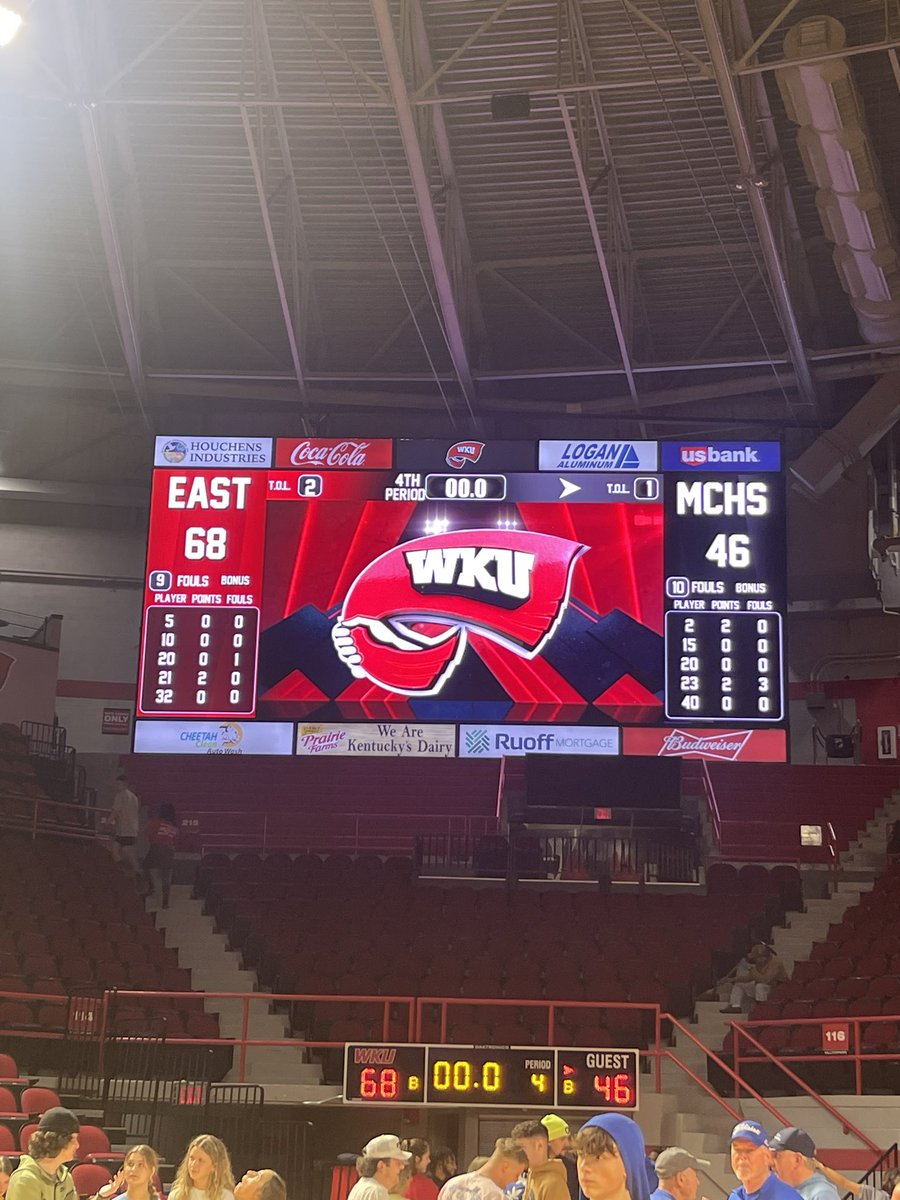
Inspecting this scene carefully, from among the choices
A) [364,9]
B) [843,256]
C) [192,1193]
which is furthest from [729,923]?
[192,1193]

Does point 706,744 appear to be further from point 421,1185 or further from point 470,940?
point 421,1185

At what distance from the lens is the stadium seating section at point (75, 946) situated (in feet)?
49.7

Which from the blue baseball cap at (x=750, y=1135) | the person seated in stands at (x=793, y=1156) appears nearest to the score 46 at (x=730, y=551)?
the person seated in stands at (x=793, y=1156)

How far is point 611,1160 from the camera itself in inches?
198

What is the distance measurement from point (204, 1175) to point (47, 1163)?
0.96 metres

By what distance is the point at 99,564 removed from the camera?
25.7 m

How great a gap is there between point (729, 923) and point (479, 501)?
6.04 meters

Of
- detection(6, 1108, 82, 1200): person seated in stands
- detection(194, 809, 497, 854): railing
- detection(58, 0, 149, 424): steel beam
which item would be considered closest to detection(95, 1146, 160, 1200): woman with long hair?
detection(6, 1108, 82, 1200): person seated in stands

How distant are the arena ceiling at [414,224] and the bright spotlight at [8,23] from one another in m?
8.37

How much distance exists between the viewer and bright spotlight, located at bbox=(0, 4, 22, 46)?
8797mm

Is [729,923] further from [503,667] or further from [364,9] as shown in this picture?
[364,9]

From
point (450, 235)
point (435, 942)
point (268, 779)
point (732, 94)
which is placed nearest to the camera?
point (732, 94)

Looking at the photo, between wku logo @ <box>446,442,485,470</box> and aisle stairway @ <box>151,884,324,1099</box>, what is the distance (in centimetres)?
660

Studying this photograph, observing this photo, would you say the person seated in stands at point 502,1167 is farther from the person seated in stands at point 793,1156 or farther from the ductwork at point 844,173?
the ductwork at point 844,173
